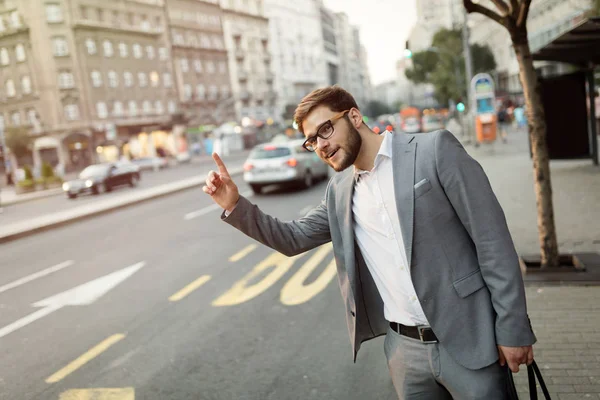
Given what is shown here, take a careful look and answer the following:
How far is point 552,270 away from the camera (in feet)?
19.1

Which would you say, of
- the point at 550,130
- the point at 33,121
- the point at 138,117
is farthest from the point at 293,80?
the point at 550,130

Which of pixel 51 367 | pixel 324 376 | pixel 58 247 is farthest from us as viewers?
pixel 58 247

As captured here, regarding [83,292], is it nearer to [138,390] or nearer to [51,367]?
[51,367]

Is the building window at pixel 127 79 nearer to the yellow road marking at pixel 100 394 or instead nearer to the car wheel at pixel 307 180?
the car wheel at pixel 307 180

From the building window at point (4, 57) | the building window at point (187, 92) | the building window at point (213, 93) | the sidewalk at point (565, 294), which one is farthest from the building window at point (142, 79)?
the sidewalk at point (565, 294)

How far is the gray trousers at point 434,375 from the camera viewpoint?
2043 millimetres

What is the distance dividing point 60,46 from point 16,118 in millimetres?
7980

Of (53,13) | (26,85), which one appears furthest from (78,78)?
(53,13)

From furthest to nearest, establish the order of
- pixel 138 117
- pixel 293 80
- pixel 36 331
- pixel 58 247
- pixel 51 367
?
pixel 293 80
pixel 138 117
pixel 58 247
pixel 36 331
pixel 51 367

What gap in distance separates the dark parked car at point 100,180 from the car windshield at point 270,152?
10932 millimetres

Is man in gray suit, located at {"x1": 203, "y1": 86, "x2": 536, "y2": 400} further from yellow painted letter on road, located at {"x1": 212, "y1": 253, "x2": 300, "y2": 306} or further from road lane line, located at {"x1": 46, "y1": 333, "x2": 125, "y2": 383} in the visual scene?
yellow painted letter on road, located at {"x1": 212, "y1": 253, "x2": 300, "y2": 306}

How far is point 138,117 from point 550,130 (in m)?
51.9

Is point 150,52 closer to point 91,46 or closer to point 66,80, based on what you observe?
point 91,46

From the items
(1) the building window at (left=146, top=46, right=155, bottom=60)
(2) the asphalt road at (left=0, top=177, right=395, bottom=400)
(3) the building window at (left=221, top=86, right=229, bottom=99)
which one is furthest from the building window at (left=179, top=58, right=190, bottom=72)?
(2) the asphalt road at (left=0, top=177, right=395, bottom=400)
